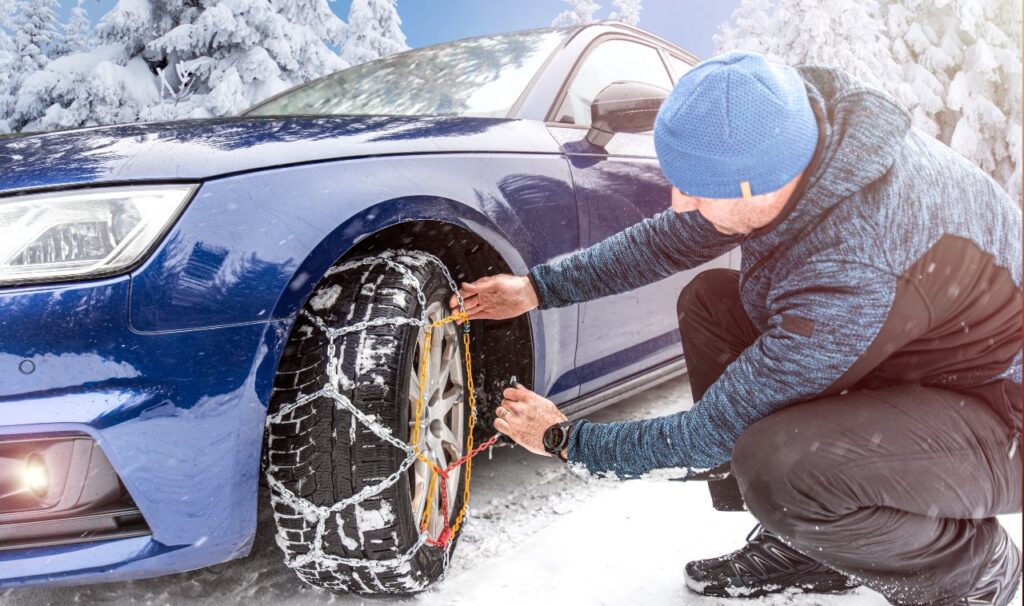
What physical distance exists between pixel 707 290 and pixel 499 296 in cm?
51

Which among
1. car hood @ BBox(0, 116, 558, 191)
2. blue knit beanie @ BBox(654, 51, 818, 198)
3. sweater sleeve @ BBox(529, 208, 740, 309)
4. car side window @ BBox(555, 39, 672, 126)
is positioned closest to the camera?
blue knit beanie @ BBox(654, 51, 818, 198)

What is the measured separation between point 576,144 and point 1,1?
22511 mm

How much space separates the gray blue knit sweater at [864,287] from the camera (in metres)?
1.25

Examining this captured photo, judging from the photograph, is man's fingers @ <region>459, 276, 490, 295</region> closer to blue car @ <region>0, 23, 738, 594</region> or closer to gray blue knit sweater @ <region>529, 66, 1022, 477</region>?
blue car @ <region>0, 23, 738, 594</region>

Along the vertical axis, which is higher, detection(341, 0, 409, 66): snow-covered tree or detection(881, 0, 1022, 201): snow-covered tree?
detection(341, 0, 409, 66): snow-covered tree

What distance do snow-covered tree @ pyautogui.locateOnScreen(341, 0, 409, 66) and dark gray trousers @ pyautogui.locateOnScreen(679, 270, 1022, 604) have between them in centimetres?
1335

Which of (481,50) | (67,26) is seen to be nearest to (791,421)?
(481,50)

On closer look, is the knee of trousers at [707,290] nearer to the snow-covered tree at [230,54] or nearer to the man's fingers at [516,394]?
the man's fingers at [516,394]

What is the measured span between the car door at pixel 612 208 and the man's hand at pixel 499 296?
0.31 metres

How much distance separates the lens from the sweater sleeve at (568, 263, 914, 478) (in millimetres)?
1243

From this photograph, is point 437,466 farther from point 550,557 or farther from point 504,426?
point 550,557

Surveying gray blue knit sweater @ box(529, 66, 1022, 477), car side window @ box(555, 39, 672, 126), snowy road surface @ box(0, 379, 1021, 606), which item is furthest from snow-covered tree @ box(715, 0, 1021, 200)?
gray blue knit sweater @ box(529, 66, 1022, 477)

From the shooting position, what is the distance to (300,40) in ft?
40.5

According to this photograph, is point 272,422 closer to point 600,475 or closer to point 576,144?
point 600,475
